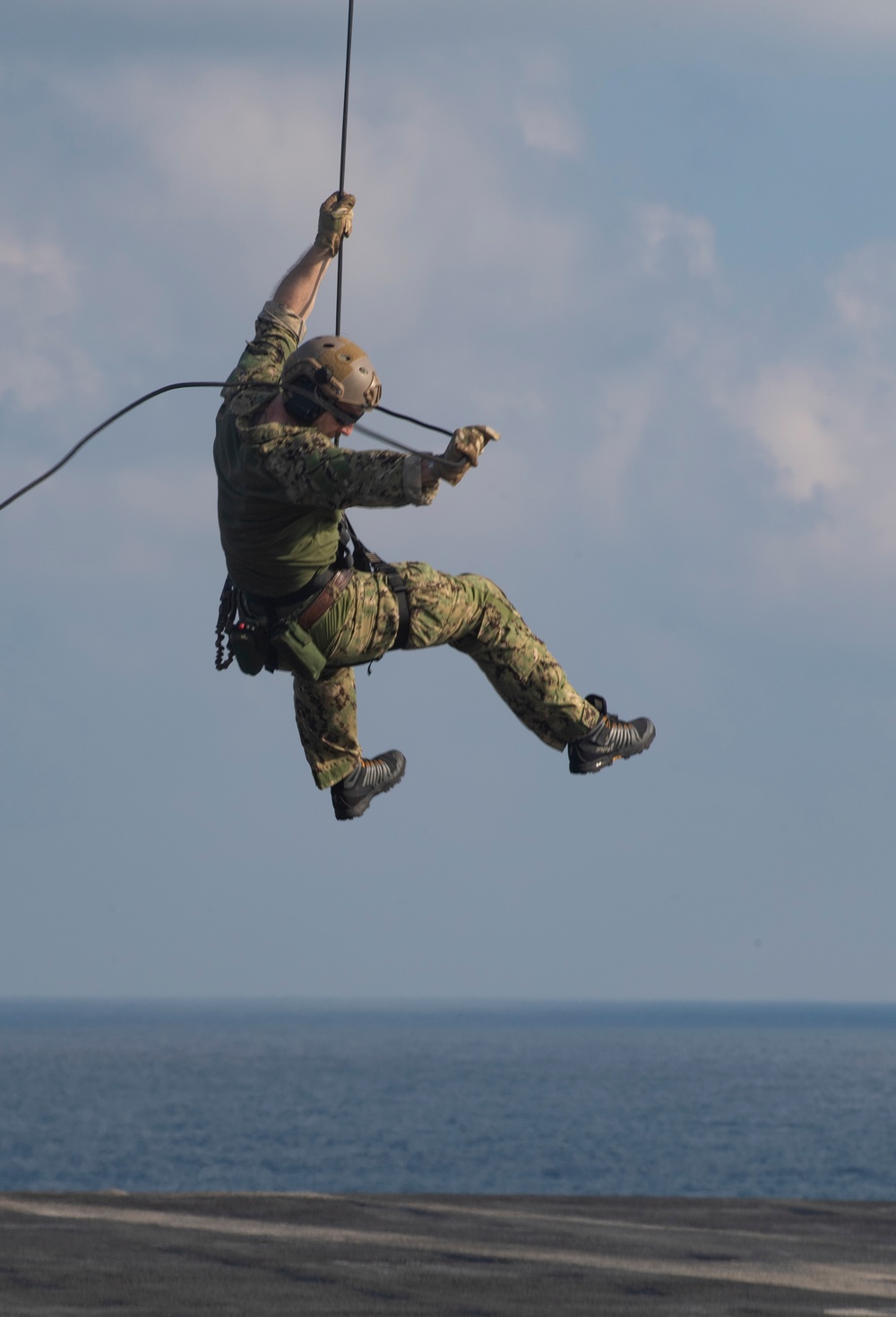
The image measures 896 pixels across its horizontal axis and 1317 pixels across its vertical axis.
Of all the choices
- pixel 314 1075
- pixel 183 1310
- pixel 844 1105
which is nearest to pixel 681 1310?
pixel 183 1310

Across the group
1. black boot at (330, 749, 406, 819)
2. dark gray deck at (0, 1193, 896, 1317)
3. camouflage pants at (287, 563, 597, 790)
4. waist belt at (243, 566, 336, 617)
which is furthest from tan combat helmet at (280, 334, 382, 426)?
dark gray deck at (0, 1193, 896, 1317)

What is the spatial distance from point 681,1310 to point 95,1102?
113 m

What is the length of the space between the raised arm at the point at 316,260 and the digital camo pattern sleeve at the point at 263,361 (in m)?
0.10

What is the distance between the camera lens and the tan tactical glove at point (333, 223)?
31.7 feet

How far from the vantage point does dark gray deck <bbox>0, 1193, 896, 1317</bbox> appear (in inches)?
448

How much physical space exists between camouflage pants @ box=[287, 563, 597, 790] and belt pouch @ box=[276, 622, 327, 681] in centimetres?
7

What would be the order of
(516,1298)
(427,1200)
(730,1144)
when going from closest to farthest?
(516,1298) < (427,1200) < (730,1144)

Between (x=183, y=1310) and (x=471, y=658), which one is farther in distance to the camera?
(x=183, y=1310)

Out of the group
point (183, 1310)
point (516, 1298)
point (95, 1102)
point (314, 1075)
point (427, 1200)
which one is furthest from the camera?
point (314, 1075)

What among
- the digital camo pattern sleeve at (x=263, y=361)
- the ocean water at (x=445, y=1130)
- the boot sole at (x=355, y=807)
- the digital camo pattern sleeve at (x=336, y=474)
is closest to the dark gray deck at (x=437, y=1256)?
the boot sole at (x=355, y=807)

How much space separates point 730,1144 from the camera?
9525 centimetres

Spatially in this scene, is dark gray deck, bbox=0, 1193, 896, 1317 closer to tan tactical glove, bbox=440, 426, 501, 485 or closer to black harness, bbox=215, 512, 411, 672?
black harness, bbox=215, 512, 411, 672

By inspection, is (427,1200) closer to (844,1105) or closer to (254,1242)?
(254,1242)

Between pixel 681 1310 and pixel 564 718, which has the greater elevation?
pixel 564 718
